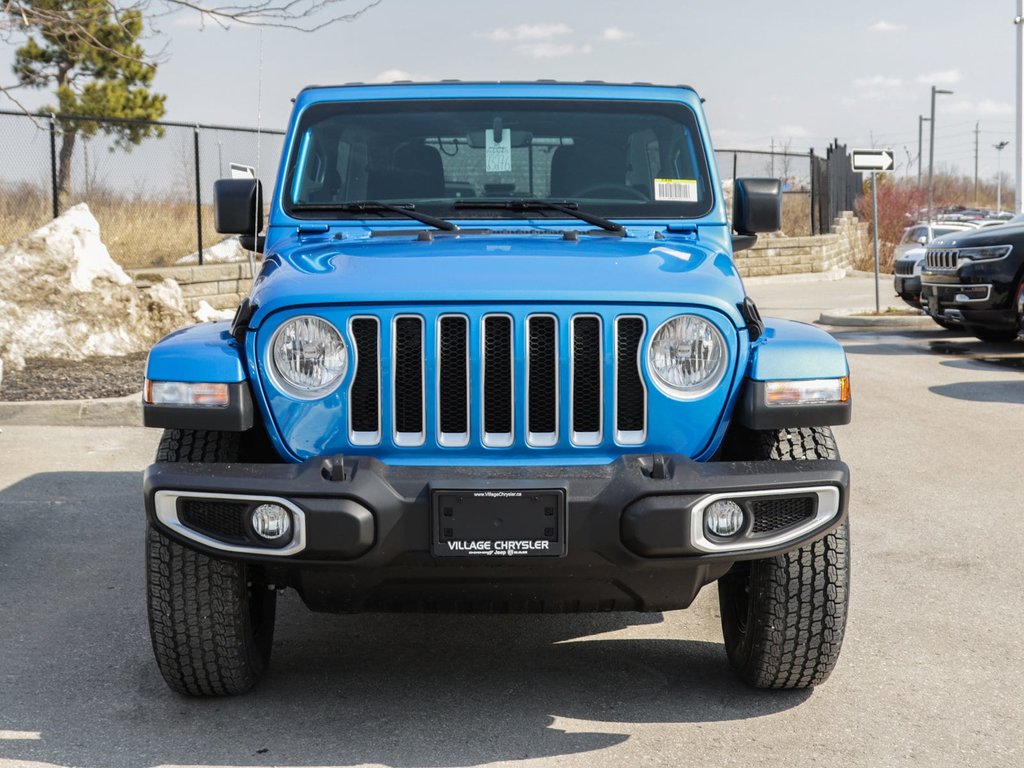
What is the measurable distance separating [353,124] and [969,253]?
11.1 metres

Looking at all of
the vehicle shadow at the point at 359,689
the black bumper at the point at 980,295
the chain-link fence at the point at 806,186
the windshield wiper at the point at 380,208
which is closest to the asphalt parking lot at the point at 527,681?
the vehicle shadow at the point at 359,689

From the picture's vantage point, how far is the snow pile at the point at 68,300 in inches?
478

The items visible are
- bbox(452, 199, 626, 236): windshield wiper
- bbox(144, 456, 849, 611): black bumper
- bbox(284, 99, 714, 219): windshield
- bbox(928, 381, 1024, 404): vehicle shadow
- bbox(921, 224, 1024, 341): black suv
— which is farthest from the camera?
bbox(921, 224, 1024, 341): black suv

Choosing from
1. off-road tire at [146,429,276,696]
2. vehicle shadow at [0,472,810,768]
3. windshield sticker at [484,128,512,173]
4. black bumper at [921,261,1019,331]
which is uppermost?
windshield sticker at [484,128,512,173]

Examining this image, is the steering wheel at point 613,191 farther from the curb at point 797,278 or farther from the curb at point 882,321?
the curb at point 797,278

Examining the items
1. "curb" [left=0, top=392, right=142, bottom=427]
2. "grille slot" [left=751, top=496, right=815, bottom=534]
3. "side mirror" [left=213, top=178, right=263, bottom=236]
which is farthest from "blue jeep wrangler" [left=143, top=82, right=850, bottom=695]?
"curb" [left=0, top=392, right=142, bottom=427]

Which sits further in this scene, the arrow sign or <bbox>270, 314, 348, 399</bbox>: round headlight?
the arrow sign

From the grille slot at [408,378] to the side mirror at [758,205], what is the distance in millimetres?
2058

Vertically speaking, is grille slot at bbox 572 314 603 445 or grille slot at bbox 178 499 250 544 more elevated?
grille slot at bbox 572 314 603 445

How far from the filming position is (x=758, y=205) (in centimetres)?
534

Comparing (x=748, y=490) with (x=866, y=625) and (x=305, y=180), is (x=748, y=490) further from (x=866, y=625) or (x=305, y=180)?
(x=305, y=180)

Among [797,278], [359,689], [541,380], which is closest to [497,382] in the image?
[541,380]

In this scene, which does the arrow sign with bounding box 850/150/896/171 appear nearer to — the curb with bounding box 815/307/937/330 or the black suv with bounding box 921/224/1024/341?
the curb with bounding box 815/307/937/330

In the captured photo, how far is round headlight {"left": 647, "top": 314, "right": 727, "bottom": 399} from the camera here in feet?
12.6
